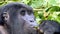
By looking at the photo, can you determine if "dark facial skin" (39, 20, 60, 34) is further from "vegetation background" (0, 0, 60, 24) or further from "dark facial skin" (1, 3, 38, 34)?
"vegetation background" (0, 0, 60, 24)

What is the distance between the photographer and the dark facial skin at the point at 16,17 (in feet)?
13.0

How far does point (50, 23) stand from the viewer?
13.2 ft

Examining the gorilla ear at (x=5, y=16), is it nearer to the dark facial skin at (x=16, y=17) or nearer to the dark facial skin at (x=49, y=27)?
the dark facial skin at (x=16, y=17)

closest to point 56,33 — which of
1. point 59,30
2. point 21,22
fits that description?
point 59,30

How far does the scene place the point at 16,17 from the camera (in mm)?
4047

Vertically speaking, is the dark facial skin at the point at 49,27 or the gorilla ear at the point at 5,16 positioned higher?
the gorilla ear at the point at 5,16

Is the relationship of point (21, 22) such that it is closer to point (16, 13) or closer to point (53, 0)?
point (16, 13)

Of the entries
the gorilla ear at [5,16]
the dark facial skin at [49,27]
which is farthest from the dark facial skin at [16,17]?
the dark facial skin at [49,27]

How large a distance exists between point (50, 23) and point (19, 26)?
1.23 ft

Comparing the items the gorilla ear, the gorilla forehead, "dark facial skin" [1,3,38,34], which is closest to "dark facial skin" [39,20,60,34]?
"dark facial skin" [1,3,38,34]

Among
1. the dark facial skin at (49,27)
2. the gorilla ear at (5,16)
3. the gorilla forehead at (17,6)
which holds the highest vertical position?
the gorilla forehead at (17,6)

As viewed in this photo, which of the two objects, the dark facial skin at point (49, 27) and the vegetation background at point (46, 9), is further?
the vegetation background at point (46, 9)

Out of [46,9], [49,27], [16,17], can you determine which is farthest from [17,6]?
[46,9]

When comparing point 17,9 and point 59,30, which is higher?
point 17,9
